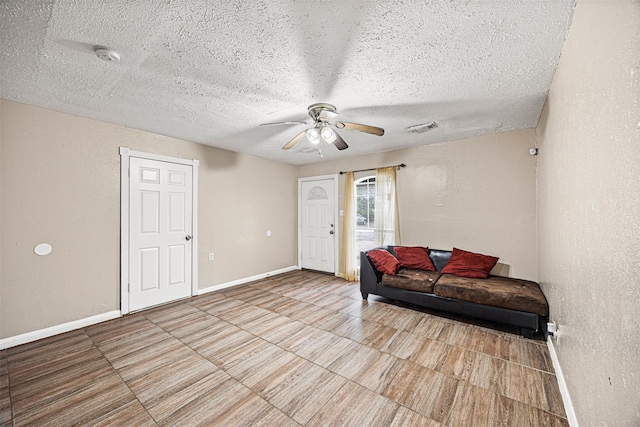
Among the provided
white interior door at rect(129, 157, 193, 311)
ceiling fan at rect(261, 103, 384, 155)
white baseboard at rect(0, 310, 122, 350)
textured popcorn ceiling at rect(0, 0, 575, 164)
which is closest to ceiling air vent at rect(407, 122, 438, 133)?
textured popcorn ceiling at rect(0, 0, 575, 164)

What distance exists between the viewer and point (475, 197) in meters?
3.78

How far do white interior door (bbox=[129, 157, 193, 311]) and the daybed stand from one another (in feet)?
9.43

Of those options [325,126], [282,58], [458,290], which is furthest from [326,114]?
[458,290]

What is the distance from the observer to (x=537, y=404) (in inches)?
67.7

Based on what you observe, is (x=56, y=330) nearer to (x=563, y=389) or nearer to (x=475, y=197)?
(x=563, y=389)

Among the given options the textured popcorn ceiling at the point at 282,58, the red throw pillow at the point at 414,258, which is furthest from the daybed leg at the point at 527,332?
the textured popcorn ceiling at the point at 282,58

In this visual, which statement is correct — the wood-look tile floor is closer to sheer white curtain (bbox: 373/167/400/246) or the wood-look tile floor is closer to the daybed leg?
the daybed leg

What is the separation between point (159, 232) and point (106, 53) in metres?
2.50

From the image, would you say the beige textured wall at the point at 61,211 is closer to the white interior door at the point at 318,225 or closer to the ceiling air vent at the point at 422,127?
the white interior door at the point at 318,225

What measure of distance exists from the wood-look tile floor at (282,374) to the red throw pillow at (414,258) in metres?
0.83

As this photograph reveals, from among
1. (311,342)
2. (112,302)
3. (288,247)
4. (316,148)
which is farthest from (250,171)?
(311,342)

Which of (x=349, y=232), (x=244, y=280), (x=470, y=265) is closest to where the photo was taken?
(x=470, y=265)

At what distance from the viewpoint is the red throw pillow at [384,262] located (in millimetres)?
3665

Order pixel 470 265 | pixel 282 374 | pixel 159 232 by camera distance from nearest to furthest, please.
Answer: pixel 282 374 → pixel 470 265 → pixel 159 232
